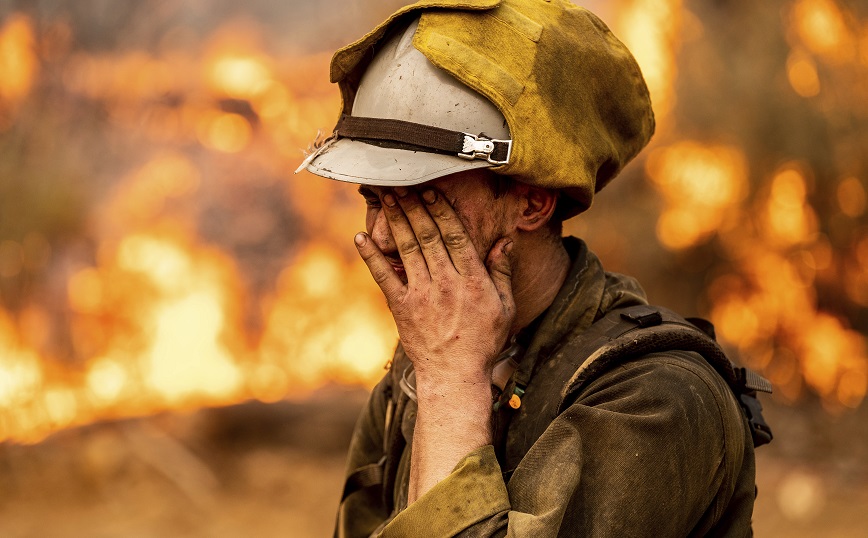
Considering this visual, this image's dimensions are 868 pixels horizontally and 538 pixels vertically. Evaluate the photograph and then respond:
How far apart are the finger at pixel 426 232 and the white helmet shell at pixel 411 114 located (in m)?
0.09

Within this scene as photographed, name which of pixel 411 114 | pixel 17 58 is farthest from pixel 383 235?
pixel 17 58

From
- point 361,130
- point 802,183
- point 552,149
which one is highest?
point 361,130

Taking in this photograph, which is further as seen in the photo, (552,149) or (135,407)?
(135,407)

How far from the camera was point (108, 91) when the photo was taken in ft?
30.9

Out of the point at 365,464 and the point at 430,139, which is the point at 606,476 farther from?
the point at 365,464

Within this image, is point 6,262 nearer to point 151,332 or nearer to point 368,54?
point 151,332

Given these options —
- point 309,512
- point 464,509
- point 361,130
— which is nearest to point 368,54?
point 361,130

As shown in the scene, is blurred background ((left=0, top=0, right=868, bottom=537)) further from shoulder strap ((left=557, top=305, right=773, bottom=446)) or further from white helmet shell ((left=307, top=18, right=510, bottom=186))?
white helmet shell ((left=307, top=18, right=510, bottom=186))

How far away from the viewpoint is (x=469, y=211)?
8.20 ft

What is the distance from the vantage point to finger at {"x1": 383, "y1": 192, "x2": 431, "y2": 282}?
2441mm

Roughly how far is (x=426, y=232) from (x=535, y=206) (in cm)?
39

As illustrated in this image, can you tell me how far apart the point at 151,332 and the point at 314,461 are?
240cm

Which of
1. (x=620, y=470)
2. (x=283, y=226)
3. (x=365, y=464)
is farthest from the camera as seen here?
(x=283, y=226)

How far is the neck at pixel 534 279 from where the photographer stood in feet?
Answer: 8.83
